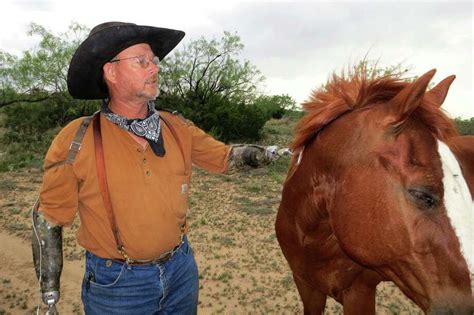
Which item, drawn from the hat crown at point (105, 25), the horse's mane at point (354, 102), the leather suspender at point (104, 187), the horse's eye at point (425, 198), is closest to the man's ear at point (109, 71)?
the hat crown at point (105, 25)

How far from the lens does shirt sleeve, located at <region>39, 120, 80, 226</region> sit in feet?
6.34

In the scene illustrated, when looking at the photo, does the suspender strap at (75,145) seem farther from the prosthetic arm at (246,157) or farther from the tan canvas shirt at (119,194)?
the prosthetic arm at (246,157)

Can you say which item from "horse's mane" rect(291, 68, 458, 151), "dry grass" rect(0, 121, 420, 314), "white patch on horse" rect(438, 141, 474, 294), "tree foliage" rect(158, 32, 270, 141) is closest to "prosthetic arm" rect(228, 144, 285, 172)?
"horse's mane" rect(291, 68, 458, 151)

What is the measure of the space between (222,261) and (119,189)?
362 cm

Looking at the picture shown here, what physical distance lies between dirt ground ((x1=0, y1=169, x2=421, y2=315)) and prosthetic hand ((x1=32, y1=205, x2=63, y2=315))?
2.46 metres

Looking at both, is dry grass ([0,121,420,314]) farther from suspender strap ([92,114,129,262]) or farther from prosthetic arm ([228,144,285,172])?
suspender strap ([92,114,129,262])

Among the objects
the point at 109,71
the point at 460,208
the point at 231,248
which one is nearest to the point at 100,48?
the point at 109,71

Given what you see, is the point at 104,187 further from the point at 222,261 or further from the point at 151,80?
the point at 222,261

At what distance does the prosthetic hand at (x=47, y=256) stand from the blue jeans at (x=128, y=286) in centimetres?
17

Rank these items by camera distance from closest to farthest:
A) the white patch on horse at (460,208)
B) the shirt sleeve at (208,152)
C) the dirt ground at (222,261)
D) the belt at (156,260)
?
the white patch on horse at (460,208) → the belt at (156,260) → the shirt sleeve at (208,152) → the dirt ground at (222,261)

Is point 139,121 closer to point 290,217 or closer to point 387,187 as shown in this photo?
point 290,217

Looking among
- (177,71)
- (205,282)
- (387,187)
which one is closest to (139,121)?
(387,187)

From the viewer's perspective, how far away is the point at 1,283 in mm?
4781

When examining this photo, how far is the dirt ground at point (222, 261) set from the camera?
429cm
